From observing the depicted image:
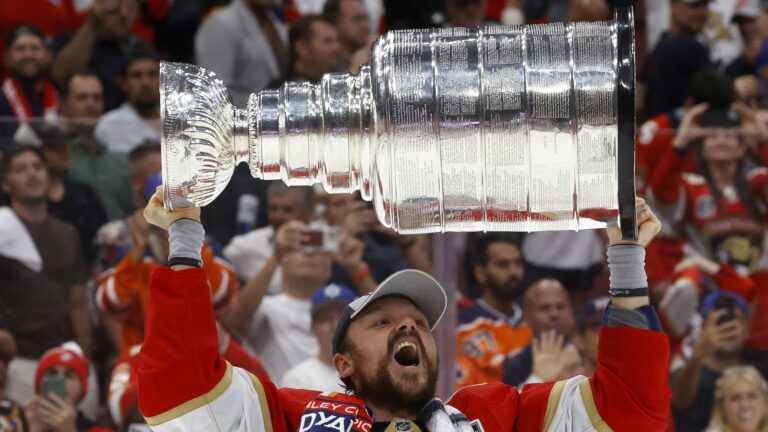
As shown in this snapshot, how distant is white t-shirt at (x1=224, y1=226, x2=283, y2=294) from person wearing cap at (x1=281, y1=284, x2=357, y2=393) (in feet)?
0.50

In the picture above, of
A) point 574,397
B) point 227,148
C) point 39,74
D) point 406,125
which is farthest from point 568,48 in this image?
point 39,74

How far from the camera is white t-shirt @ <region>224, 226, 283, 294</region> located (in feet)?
14.7

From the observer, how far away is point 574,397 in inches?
122

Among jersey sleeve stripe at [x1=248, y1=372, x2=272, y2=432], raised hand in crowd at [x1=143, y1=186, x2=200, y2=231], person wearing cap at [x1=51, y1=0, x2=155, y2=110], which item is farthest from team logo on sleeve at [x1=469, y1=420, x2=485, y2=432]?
person wearing cap at [x1=51, y1=0, x2=155, y2=110]

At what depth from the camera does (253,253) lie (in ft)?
14.7

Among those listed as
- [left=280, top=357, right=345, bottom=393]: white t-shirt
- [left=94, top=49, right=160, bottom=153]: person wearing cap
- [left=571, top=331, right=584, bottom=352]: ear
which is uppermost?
[left=94, top=49, right=160, bottom=153]: person wearing cap

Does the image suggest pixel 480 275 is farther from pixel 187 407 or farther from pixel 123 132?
pixel 187 407

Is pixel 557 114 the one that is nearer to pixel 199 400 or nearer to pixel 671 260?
pixel 199 400

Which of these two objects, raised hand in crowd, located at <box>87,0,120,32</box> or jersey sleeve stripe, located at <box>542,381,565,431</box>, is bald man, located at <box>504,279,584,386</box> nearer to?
jersey sleeve stripe, located at <box>542,381,565,431</box>

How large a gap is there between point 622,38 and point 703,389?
93.1 inches

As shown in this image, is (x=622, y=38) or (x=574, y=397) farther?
(x=574, y=397)

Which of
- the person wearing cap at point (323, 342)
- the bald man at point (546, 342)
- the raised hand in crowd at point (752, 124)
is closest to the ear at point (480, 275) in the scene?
the bald man at point (546, 342)

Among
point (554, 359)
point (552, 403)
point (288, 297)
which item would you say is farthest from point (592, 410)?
point (288, 297)

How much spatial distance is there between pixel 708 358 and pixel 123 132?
220 cm
